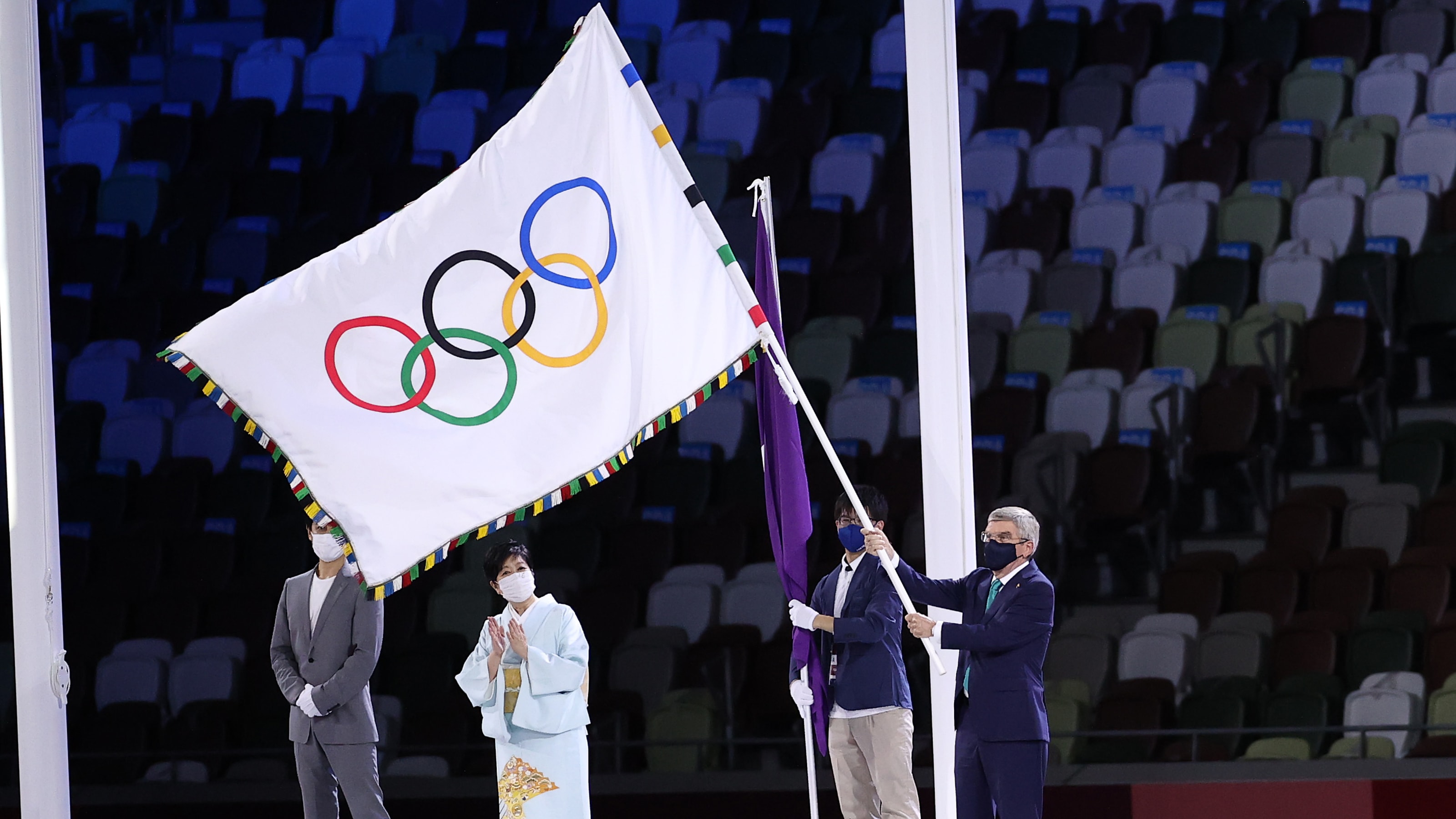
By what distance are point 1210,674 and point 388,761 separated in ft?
10.9

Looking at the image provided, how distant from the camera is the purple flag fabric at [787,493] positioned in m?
4.61

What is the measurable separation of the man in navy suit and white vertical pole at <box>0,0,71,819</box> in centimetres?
240

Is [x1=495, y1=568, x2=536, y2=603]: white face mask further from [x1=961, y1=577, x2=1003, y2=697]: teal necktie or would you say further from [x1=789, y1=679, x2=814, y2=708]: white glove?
[x1=961, y1=577, x2=1003, y2=697]: teal necktie

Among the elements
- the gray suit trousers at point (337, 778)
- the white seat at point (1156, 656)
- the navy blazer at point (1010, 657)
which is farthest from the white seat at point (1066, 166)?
the gray suit trousers at point (337, 778)

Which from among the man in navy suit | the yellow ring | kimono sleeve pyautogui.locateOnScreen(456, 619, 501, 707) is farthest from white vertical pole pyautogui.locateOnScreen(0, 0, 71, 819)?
the man in navy suit

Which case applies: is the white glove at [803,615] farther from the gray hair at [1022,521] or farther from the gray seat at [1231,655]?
the gray seat at [1231,655]

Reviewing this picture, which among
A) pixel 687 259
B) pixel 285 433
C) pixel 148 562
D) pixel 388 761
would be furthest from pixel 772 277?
pixel 148 562

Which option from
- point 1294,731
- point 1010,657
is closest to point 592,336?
point 1010,657

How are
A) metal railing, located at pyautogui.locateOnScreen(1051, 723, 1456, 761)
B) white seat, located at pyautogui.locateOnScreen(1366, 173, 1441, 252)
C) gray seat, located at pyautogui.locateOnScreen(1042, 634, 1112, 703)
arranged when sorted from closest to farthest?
metal railing, located at pyautogui.locateOnScreen(1051, 723, 1456, 761)
gray seat, located at pyautogui.locateOnScreen(1042, 634, 1112, 703)
white seat, located at pyautogui.locateOnScreen(1366, 173, 1441, 252)

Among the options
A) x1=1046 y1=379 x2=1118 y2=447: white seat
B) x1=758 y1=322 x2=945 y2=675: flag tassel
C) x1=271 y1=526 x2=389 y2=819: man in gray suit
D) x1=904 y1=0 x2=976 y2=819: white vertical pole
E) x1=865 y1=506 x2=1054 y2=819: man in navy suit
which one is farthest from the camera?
x1=1046 y1=379 x2=1118 y2=447: white seat

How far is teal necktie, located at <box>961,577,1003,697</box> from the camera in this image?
13.8 ft

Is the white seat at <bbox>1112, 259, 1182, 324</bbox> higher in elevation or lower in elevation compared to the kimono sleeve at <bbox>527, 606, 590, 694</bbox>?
higher

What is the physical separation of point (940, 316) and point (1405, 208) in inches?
157

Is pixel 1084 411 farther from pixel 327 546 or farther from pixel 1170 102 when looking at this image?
pixel 327 546
